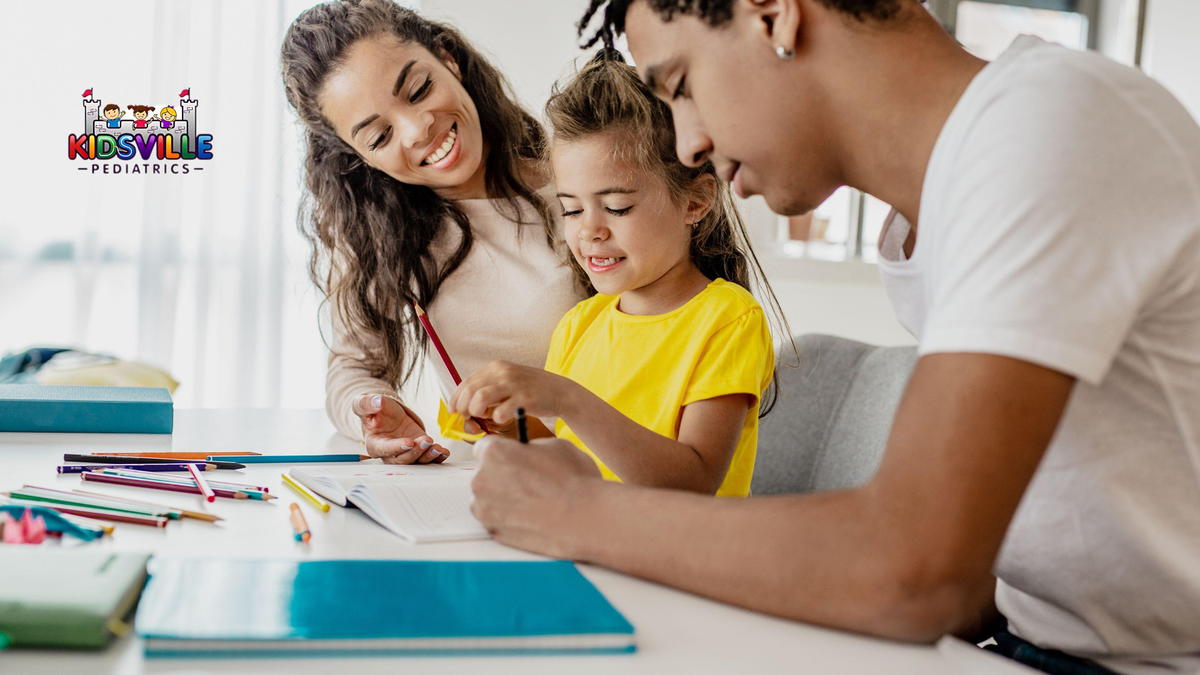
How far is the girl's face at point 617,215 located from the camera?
1.35 metres

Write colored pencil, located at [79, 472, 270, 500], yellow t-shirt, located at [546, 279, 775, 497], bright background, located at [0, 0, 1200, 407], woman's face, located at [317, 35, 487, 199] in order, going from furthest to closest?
bright background, located at [0, 0, 1200, 407] → woman's face, located at [317, 35, 487, 199] → yellow t-shirt, located at [546, 279, 775, 497] → colored pencil, located at [79, 472, 270, 500]

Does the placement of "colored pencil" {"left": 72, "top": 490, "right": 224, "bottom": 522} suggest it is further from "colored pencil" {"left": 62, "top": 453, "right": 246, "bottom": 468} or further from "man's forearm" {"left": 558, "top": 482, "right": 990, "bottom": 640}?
"man's forearm" {"left": 558, "top": 482, "right": 990, "bottom": 640}

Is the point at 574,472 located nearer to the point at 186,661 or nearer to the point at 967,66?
the point at 186,661

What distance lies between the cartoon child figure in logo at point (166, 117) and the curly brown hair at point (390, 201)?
1.98 meters

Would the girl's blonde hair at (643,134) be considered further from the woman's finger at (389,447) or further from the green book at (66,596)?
the green book at (66,596)

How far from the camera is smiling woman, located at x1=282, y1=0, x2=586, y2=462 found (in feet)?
5.57

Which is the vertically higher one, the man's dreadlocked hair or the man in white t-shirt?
the man's dreadlocked hair

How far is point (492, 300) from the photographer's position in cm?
181

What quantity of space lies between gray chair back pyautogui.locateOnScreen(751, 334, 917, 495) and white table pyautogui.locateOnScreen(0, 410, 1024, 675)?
97cm

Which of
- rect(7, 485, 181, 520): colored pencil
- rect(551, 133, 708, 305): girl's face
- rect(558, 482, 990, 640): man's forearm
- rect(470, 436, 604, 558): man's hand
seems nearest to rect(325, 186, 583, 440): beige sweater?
rect(551, 133, 708, 305): girl's face

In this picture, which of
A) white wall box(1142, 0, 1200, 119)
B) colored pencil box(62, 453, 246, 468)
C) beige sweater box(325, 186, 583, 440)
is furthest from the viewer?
white wall box(1142, 0, 1200, 119)

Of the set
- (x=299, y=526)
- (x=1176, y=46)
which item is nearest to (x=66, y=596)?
(x=299, y=526)

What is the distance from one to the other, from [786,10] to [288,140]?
314cm

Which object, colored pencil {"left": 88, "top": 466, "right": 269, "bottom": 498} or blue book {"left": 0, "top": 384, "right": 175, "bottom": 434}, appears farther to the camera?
blue book {"left": 0, "top": 384, "right": 175, "bottom": 434}
